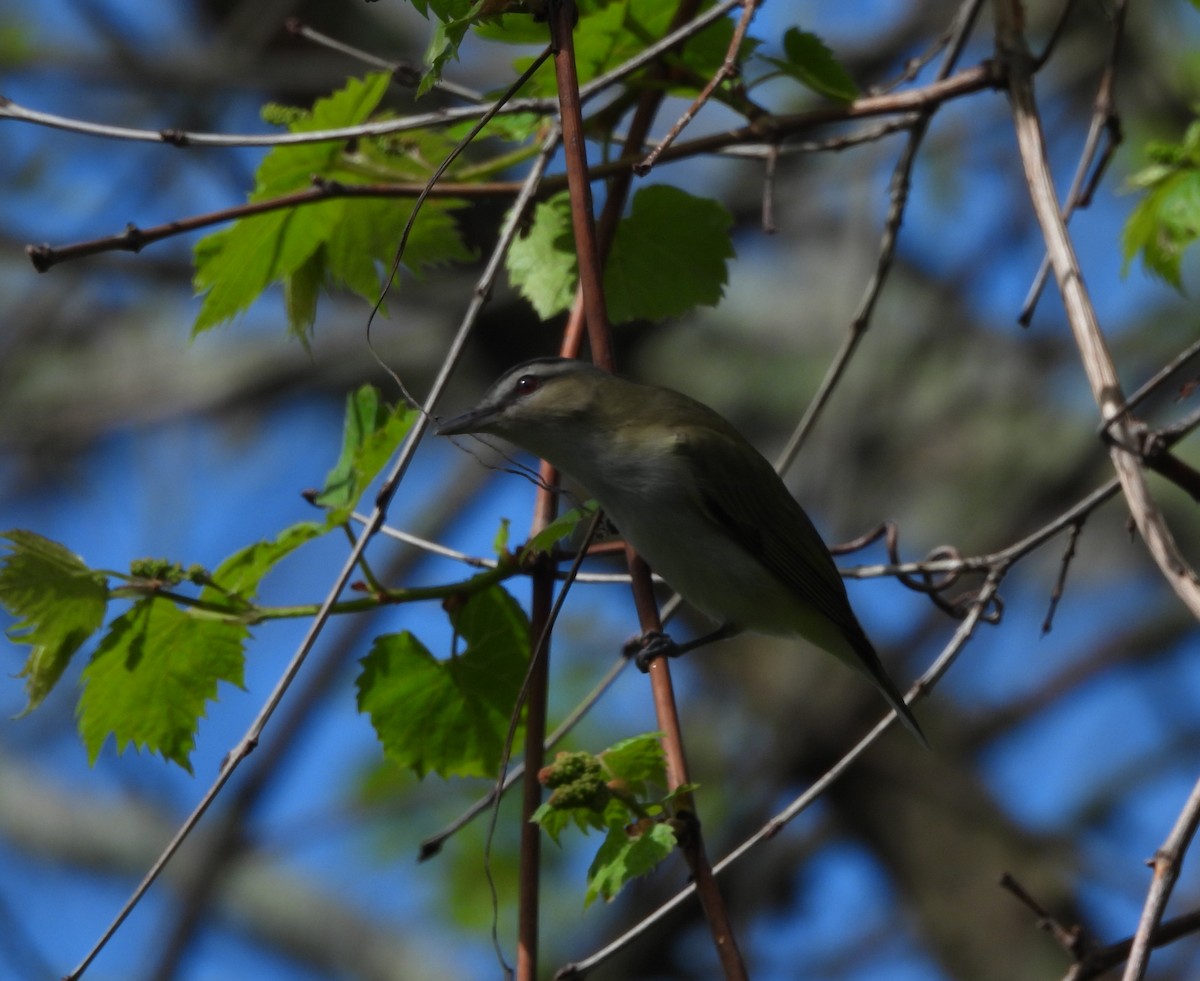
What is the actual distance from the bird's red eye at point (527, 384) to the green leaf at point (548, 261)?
121 millimetres

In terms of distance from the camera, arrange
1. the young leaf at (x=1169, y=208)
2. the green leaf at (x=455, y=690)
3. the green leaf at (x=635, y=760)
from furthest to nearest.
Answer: the young leaf at (x=1169, y=208)
the green leaf at (x=455, y=690)
the green leaf at (x=635, y=760)

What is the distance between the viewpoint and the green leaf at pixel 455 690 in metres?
2.35

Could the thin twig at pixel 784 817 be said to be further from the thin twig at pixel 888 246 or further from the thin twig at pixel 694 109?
the thin twig at pixel 694 109

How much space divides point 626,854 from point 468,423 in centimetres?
118

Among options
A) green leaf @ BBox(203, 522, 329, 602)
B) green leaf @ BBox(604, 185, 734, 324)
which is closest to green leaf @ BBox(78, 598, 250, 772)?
green leaf @ BBox(203, 522, 329, 602)

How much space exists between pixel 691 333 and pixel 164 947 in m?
5.30

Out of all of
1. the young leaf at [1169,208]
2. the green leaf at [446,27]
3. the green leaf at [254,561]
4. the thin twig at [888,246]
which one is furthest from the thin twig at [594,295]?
the young leaf at [1169,208]

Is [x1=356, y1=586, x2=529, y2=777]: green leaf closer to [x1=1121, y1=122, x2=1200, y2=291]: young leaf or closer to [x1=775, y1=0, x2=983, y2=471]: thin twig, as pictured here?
[x1=775, y1=0, x2=983, y2=471]: thin twig

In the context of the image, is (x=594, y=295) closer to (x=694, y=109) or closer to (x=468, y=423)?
(x=694, y=109)

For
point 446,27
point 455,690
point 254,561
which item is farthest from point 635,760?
point 446,27

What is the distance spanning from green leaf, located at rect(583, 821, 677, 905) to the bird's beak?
3.46ft

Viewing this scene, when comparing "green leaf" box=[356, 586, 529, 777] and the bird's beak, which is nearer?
"green leaf" box=[356, 586, 529, 777]

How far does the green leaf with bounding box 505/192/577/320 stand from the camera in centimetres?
272

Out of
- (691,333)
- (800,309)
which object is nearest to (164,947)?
(691,333)
